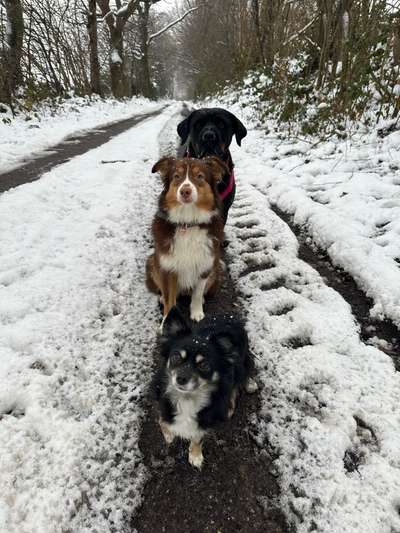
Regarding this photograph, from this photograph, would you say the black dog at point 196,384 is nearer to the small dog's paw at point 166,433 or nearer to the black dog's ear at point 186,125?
the small dog's paw at point 166,433

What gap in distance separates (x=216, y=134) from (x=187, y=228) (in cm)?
193

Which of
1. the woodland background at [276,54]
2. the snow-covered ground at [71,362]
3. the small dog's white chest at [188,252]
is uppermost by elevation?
the woodland background at [276,54]

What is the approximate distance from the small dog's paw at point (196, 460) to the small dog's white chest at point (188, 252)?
1.67 metres

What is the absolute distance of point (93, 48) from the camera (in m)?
20.8

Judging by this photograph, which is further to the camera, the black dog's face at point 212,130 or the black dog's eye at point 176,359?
the black dog's face at point 212,130

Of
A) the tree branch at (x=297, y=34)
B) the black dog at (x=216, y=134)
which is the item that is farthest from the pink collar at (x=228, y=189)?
the tree branch at (x=297, y=34)

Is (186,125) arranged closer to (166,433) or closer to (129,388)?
(129,388)

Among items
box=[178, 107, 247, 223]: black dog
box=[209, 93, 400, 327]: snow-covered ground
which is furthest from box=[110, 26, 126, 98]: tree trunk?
box=[178, 107, 247, 223]: black dog

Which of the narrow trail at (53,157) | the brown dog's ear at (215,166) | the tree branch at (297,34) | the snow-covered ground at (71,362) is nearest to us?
the snow-covered ground at (71,362)

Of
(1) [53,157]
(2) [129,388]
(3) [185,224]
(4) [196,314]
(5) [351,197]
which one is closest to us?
(2) [129,388]

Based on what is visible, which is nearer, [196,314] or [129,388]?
[129,388]

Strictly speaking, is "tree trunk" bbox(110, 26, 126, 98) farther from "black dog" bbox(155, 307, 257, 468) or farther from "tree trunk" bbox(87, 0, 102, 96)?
"black dog" bbox(155, 307, 257, 468)

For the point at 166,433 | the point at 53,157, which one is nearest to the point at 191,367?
the point at 166,433

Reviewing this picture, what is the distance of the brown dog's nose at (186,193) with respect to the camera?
3047mm
